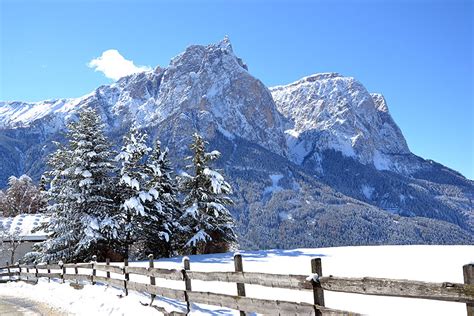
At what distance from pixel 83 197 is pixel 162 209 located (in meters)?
5.67

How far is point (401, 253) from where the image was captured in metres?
23.7

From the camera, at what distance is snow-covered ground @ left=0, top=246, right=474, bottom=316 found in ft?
38.9

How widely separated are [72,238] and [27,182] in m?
49.0

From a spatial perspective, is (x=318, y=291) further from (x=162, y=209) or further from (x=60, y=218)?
(x=60, y=218)

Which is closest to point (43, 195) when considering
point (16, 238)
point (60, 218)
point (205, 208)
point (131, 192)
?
point (60, 218)

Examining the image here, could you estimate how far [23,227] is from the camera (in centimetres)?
5184

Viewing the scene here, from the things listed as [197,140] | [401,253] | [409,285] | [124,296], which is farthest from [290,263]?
[409,285]

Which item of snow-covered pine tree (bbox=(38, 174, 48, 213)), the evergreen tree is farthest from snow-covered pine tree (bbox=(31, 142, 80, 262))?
the evergreen tree

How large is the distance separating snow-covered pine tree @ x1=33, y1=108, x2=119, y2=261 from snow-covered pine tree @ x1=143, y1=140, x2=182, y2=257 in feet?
9.50

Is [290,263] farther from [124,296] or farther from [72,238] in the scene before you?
[72,238]

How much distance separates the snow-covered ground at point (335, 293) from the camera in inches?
467

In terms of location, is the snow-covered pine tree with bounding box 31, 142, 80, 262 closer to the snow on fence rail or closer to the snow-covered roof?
the snow-covered roof

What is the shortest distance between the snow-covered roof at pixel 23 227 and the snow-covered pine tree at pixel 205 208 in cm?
2186

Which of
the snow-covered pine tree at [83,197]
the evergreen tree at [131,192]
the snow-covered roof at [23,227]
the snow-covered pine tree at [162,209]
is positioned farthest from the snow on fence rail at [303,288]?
the snow-covered roof at [23,227]
